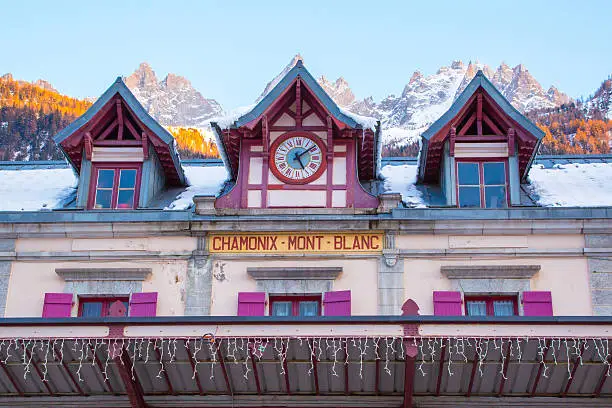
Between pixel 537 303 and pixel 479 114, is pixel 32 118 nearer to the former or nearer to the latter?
pixel 479 114

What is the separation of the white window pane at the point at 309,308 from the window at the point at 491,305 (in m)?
3.10

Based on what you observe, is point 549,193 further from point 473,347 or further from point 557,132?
point 557,132

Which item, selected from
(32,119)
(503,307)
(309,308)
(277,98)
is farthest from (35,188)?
(32,119)

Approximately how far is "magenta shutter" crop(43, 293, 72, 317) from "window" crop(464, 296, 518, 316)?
8280mm

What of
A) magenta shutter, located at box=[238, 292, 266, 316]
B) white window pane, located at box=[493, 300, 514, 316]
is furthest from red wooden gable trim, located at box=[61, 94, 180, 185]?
white window pane, located at box=[493, 300, 514, 316]

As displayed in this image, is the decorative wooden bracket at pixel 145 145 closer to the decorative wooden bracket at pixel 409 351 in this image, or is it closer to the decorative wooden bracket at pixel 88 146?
the decorative wooden bracket at pixel 88 146

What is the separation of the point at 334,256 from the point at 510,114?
16.8 ft

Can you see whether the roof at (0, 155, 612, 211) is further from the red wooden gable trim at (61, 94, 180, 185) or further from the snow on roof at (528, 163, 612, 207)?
the red wooden gable trim at (61, 94, 180, 185)

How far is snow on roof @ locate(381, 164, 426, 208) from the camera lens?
878 inches

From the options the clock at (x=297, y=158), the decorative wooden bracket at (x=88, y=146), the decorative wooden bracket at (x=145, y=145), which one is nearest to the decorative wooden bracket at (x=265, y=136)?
the clock at (x=297, y=158)

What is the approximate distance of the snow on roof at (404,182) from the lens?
73.2ft

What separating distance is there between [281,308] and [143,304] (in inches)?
113

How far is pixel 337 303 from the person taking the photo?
19.9 metres

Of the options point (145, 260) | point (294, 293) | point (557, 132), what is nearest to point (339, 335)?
point (294, 293)
